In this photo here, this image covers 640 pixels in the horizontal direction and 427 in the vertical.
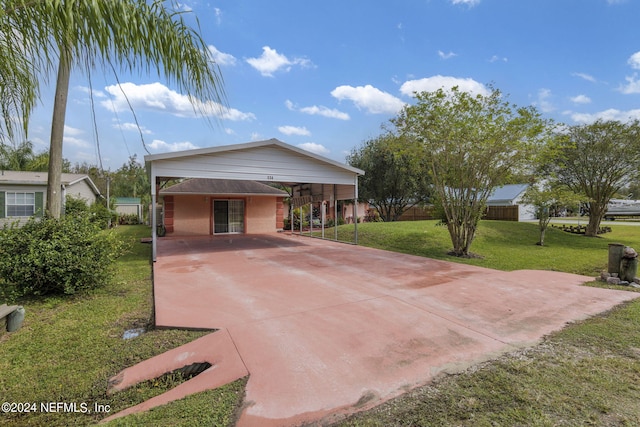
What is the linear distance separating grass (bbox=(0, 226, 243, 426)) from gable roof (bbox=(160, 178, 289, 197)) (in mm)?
10713

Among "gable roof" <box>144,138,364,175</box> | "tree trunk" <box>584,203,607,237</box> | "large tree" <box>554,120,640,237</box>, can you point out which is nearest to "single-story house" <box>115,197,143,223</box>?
"gable roof" <box>144,138,364,175</box>

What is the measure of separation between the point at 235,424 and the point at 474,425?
1667 mm

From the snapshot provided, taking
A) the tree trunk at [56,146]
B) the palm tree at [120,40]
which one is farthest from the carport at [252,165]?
the palm tree at [120,40]

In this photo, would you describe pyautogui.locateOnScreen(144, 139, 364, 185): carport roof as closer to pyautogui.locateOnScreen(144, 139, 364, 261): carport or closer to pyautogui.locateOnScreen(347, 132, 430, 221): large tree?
pyautogui.locateOnScreen(144, 139, 364, 261): carport

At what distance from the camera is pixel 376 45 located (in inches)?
485

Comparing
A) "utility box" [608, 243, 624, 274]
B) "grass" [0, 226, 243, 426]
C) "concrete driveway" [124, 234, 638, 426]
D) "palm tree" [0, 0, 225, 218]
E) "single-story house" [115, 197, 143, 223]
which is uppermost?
"palm tree" [0, 0, 225, 218]

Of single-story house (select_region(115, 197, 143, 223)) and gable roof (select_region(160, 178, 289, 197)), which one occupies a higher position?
gable roof (select_region(160, 178, 289, 197))

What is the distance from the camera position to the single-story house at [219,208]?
52.1 ft

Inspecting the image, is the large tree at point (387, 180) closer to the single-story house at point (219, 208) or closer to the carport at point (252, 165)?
the single-story house at point (219, 208)

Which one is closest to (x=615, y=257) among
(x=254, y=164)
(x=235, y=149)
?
(x=254, y=164)

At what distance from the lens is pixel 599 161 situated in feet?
49.8

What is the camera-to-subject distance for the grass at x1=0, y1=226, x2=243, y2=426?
228 cm

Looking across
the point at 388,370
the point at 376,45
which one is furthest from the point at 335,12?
the point at 388,370

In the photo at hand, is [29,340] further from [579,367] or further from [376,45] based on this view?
[376,45]
